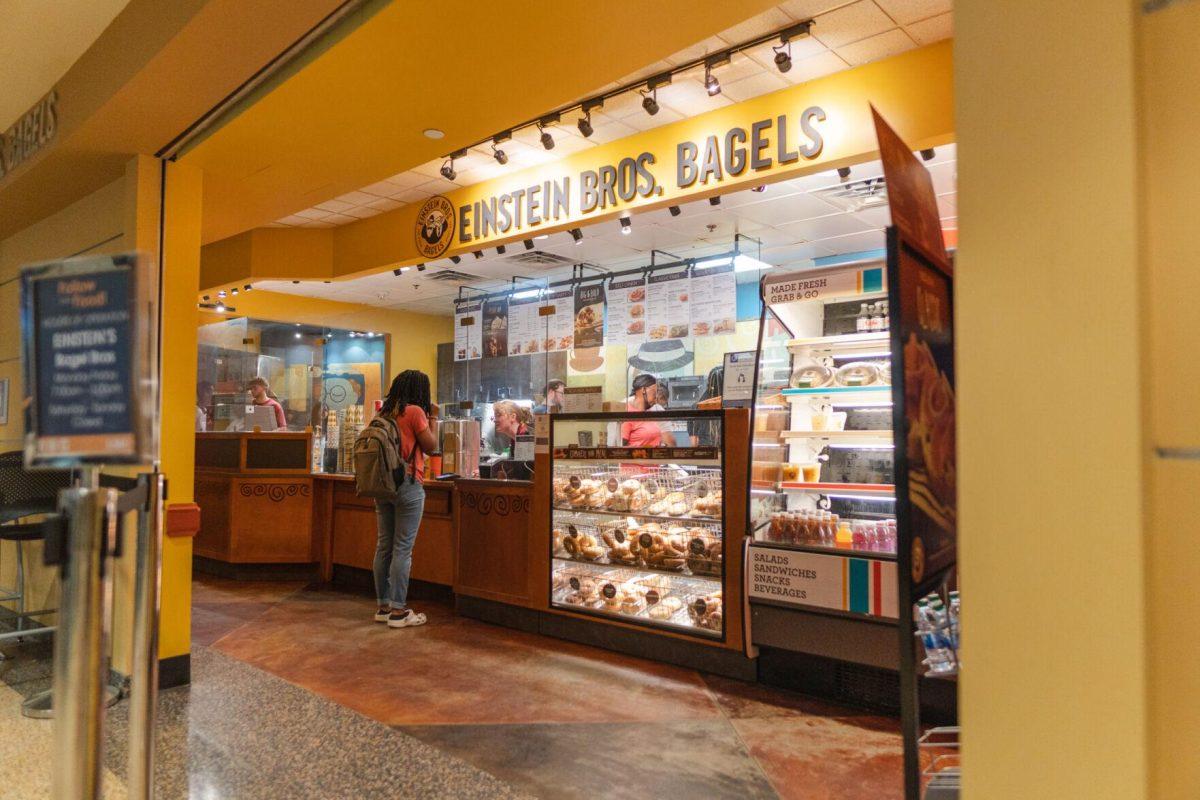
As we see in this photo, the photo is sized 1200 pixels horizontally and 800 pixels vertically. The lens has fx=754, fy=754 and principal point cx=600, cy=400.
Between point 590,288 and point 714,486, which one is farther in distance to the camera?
point 590,288

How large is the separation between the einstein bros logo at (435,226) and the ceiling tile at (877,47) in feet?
11.5

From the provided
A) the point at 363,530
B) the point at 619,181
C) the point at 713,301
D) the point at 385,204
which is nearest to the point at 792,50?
Result: the point at 619,181

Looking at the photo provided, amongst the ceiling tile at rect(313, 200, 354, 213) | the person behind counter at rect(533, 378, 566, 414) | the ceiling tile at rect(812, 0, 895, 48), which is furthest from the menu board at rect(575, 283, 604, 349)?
the ceiling tile at rect(812, 0, 895, 48)

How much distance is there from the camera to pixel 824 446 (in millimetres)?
4145

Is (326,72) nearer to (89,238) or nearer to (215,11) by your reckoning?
(215,11)

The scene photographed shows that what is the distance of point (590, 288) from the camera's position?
8250 mm

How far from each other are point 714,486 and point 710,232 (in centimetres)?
380

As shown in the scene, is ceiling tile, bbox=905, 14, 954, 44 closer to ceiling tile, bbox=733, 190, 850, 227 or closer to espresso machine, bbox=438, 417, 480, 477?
ceiling tile, bbox=733, 190, 850, 227

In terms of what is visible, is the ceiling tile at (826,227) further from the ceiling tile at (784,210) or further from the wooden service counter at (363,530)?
the wooden service counter at (363,530)

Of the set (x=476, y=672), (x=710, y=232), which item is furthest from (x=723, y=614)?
(x=710, y=232)

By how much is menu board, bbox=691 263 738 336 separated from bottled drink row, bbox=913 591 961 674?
16.1 feet

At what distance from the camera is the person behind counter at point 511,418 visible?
9.95m

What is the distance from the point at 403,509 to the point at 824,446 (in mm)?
2992

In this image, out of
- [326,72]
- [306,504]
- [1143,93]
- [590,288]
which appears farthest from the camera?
[590,288]
